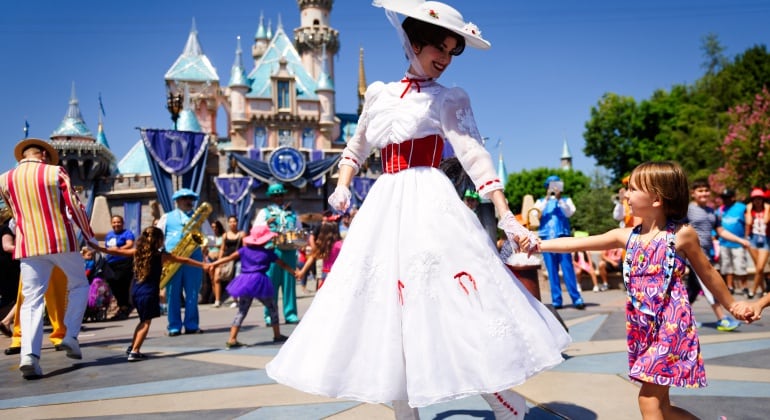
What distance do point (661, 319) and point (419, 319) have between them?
101 cm

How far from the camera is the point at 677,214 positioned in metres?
2.38

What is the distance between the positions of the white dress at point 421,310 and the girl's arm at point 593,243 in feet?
0.88

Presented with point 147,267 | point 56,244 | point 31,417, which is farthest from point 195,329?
point 31,417

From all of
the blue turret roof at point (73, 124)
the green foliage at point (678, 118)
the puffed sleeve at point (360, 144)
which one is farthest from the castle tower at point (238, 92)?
the puffed sleeve at point (360, 144)

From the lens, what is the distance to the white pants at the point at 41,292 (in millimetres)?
4574

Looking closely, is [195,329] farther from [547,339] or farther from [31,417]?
[547,339]

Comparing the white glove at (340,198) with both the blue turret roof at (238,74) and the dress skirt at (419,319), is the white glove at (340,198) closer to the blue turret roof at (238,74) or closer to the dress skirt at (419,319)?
the dress skirt at (419,319)

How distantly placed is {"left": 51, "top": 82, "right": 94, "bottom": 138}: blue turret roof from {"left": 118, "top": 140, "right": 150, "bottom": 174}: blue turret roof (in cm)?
346

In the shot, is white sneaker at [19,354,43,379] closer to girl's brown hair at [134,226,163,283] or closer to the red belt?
girl's brown hair at [134,226,163,283]

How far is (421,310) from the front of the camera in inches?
91.1

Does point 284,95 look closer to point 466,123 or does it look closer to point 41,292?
point 41,292

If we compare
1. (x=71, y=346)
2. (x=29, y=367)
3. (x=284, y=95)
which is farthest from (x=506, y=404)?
(x=284, y=95)

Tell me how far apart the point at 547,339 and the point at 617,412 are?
1054mm

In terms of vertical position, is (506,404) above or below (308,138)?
below
